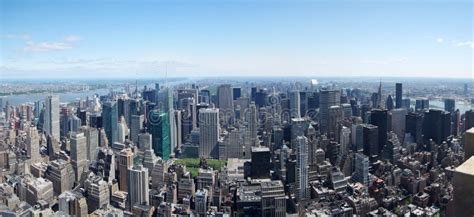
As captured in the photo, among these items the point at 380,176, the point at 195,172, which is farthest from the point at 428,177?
the point at 195,172

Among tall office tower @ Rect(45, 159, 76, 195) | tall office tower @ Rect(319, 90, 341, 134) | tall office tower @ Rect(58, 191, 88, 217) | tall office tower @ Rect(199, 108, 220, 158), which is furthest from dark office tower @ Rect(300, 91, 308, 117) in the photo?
tall office tower @ Rect(58, 191, 88, 217)

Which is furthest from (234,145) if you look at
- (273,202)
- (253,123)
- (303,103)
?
(273,202)

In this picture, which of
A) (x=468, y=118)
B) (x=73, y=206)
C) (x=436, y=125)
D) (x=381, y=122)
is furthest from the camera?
(x=381, y=122)

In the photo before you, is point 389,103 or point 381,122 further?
point 389,103

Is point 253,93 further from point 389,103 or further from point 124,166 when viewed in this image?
point 124,166

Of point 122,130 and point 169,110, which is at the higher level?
point 169,110

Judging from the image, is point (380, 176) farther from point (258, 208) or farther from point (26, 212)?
point (26, 212)

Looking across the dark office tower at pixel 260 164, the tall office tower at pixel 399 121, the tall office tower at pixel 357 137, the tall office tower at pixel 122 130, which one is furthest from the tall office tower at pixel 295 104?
the tall office tower at pixel 122 130
